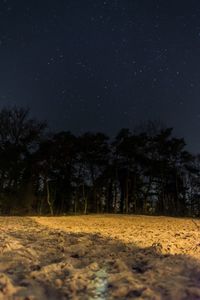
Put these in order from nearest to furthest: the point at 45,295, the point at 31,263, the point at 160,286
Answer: the point at 45,295
the point at 160,286
the point at 31,263

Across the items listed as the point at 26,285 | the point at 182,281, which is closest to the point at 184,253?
the point at 182,281

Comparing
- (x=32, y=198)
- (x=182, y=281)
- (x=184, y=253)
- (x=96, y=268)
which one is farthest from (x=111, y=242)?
(x=32, y=198)

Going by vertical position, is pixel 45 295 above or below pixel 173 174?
below

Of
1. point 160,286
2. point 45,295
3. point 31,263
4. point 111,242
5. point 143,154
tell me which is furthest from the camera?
point 143,154

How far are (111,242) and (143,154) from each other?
121 ft

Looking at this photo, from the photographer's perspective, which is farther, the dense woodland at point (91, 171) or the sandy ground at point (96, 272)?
the dense woodland at point (91, 171)

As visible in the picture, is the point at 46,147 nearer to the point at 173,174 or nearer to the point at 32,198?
the point at 32,198

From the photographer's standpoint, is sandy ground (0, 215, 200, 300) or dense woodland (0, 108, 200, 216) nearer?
sandy ground (0, 215, 200, 300)

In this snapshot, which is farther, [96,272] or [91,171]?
[91,171]

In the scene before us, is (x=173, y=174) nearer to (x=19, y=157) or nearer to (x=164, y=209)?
(x=164, y=209)

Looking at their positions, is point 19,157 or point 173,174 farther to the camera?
point 173,174

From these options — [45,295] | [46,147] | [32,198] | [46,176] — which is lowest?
[45,295]

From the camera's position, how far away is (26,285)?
16.2 ft

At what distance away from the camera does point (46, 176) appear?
4200 centimetres
